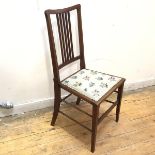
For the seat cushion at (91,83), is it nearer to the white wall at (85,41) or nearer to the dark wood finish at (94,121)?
the dark wood finish at (94,121)

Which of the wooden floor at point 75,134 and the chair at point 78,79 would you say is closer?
the chair at point 78,79

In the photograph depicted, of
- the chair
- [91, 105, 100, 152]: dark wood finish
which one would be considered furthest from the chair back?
[91, 105, 100, 152]: dark wood finish

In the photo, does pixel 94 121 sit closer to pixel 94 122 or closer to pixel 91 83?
pixel 94 122

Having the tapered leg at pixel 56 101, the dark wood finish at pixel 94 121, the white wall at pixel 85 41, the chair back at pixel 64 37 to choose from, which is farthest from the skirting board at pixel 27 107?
the dark wood finish at pixel 94 121

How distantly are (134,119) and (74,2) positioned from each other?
1.09 metres

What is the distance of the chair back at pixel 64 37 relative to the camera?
1.65 m

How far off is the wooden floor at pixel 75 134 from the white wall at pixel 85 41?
0.21m

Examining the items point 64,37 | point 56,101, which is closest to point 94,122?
point 56,101

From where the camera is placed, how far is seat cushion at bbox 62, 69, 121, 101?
163 cm

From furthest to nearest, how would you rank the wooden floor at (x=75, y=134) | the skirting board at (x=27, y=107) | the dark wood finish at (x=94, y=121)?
the skirting board at (x=27, y=107) < the wooden floor at (x=75, y=134) < the dark wood finish at (x=94, y=121)

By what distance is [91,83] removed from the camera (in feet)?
5.64

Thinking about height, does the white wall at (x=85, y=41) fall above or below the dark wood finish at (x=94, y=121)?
above

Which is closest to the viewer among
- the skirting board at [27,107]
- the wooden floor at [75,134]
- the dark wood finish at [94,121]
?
the dark wood finish at [94,121]

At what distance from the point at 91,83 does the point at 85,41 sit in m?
0.44
